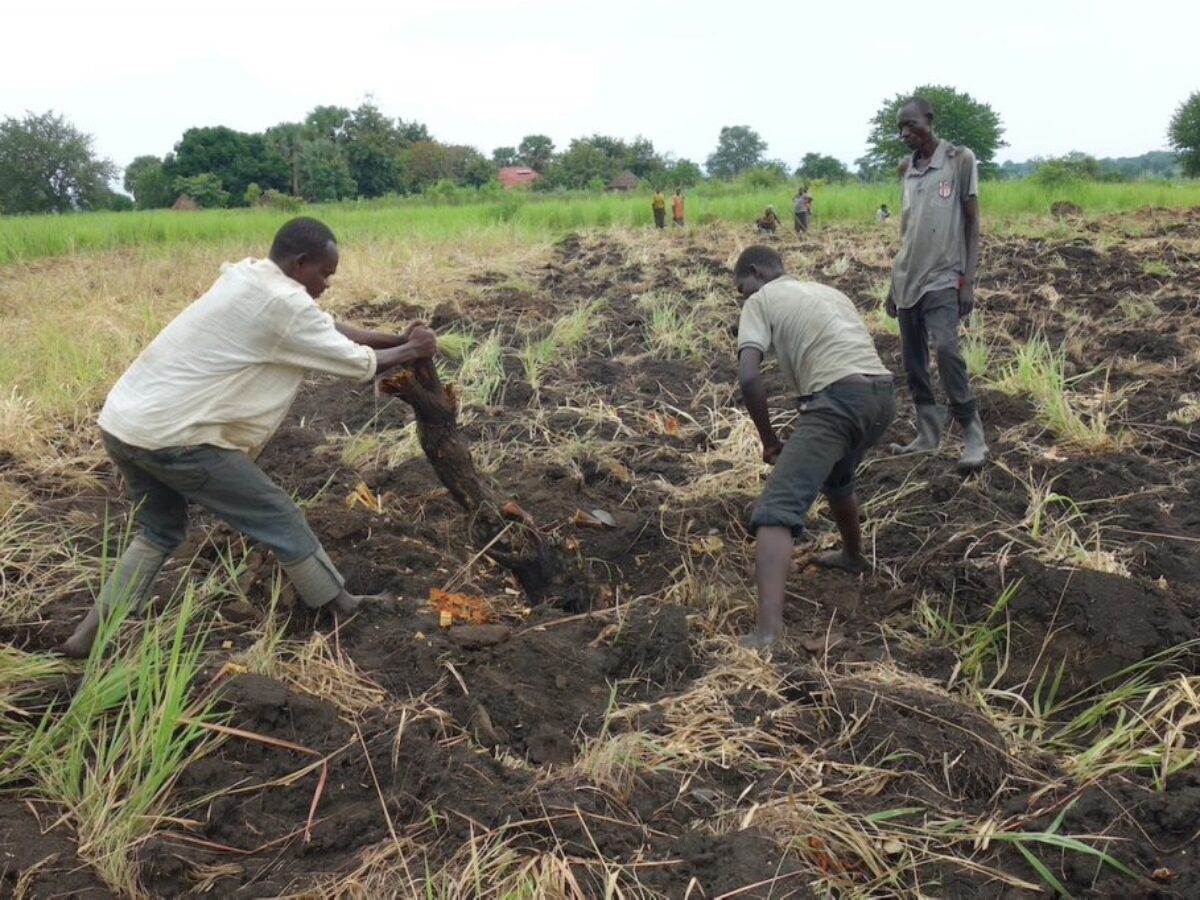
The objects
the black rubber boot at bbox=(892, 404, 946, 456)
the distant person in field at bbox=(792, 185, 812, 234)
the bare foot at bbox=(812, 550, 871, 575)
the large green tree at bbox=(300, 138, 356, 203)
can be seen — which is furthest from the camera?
the large green tree at bbox=(300, 138, 356, 203)

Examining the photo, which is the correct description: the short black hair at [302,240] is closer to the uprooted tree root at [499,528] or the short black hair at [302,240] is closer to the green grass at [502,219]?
the uprooted tree root at [499,528]

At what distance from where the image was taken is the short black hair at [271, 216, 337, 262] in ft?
9.64

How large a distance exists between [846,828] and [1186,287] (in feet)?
24.7

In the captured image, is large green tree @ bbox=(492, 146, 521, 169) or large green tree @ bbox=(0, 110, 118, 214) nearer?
large green tree @ bbox=(0, 110, 118, 214)

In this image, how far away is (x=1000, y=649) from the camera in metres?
3.02

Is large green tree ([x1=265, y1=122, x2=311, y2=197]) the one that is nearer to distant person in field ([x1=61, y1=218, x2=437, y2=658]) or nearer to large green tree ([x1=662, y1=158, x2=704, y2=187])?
large green tree ([x1=662, y1=158, x2=704, y2=187])

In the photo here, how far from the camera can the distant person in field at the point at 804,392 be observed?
123 inches

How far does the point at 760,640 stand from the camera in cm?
299

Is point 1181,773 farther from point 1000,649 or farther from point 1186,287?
point 1186,287

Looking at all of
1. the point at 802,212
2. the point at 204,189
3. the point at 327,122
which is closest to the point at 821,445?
the point at 802,212

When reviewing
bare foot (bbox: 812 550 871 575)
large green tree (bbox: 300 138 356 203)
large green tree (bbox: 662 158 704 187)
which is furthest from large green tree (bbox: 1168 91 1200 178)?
bare foot (bbox: 812 550 871 575)

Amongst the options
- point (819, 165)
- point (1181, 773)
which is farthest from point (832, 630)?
point (819, 165)

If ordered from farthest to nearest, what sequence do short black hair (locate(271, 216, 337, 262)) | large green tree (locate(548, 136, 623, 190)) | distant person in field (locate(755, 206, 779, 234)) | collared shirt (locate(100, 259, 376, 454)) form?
large green tree (locate(548, 136, 623, 190)) → distant person in field (locate(755, 206, 779, 234)) → short black hair (locate(271, 216, 337, 262)) → collared shirt (locate(100, 259, 376, 454))

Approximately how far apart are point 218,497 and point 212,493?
21 mm
